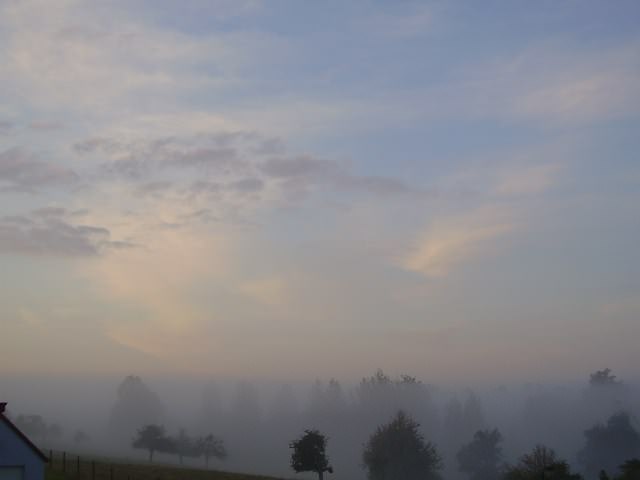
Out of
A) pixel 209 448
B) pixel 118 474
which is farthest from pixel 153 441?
pixel 118 474

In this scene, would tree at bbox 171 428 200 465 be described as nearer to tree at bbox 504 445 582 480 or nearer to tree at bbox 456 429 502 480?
tree at bbox 456 429 502 480

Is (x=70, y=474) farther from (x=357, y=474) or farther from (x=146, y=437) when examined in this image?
(x=357, y=474)

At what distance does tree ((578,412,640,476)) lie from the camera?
133500 millimetres

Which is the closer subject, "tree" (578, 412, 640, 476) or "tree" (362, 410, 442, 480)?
"tree" (362, 410, 442, 480)

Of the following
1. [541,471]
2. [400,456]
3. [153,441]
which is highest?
[153,441]

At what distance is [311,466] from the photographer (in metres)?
83.7

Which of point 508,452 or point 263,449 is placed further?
point 263,449

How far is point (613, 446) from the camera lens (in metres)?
135

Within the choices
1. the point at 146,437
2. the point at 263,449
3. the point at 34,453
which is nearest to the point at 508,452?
the point at 263,449

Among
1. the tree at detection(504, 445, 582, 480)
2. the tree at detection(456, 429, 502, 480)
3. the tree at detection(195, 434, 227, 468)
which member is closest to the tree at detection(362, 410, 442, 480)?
the tree at detection(504, 445, 582, 480)

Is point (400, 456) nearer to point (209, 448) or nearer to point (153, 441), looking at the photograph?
point (153, 441)

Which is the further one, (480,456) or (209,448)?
(209,448)

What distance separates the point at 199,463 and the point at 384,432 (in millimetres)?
75841

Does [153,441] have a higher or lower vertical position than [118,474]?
higher
